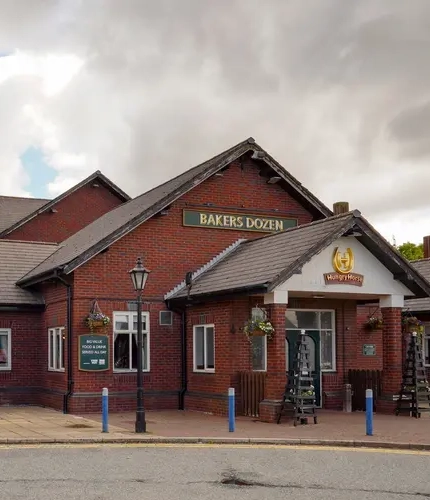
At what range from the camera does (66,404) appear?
75.9ft

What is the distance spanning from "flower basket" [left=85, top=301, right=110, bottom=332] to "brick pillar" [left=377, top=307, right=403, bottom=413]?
7489 mm

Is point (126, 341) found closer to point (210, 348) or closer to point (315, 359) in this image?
A: point (210, 348)

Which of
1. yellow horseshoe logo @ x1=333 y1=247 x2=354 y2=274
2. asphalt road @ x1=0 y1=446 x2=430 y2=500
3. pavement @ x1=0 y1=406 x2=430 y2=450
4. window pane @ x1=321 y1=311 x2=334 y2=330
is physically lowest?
pavement @ x1=0 y1=406 x2=430 y2=450

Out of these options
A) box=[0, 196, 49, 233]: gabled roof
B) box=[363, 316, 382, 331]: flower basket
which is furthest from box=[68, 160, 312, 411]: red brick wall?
box=[0, 196, 49, 233]: gabled roof

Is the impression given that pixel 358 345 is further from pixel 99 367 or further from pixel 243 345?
pixel 99 367

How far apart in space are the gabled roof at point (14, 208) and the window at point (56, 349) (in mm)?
19768

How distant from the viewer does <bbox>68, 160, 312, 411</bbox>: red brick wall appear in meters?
23.2

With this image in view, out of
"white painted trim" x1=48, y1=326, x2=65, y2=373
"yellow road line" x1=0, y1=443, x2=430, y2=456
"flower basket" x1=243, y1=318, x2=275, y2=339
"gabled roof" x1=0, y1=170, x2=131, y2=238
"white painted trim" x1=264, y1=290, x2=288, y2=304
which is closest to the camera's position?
"yellow road line" x1=0, y1=443, x2=430, y2=456

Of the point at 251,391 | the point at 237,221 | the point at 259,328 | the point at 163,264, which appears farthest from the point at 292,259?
the point at 237,221

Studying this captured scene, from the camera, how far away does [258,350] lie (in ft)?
73.2

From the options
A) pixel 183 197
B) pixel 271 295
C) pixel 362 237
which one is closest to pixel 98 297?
pixel 183 197

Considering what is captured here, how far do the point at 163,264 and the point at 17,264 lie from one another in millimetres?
6715

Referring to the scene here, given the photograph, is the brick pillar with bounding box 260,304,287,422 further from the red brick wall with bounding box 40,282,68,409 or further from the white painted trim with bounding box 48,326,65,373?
the white painted trim with bounding box 48,326,65,373

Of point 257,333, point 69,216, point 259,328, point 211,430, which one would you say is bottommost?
point 211,430
